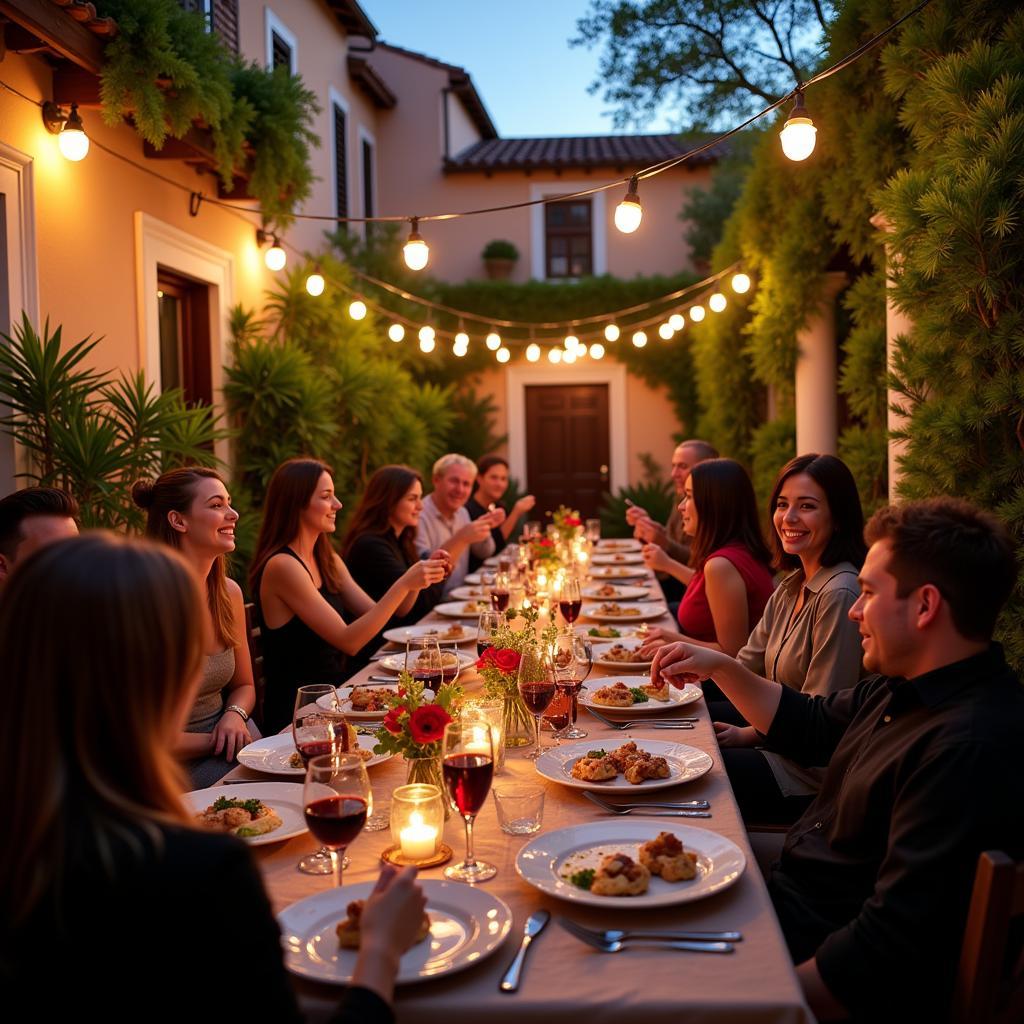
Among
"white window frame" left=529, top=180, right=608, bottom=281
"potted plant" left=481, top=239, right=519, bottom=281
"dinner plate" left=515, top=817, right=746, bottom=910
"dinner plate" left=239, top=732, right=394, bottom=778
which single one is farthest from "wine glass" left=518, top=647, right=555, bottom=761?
"white window frame" left=529, top=180, right=608, bottom=281

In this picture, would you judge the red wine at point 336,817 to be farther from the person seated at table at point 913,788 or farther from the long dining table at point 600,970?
the person seated at table at point 913,788

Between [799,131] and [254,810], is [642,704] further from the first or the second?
[799,131]

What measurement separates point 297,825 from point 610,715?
3.17ft

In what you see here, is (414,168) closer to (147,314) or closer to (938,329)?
(147,314)

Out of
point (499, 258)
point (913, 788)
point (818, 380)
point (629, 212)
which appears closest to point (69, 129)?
point (629, 212)

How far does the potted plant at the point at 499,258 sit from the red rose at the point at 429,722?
40.2 feet

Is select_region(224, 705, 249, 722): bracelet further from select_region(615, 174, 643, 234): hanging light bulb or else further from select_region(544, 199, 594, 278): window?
select_region(544, 199, 594, 278): window

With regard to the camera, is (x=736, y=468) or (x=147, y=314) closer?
(x=736, y=468)

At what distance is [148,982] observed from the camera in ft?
3.19

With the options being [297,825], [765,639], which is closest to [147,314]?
[765,639]

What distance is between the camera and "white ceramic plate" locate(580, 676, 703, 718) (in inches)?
99.5

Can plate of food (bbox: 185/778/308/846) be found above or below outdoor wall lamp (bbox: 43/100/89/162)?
below

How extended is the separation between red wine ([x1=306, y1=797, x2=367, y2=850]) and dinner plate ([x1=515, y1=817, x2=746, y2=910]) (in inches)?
10.6

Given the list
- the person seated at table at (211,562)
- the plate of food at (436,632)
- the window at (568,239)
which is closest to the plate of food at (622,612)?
the plate of food at (436,632)
